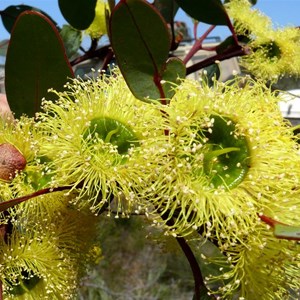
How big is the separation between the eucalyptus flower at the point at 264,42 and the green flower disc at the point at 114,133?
63 cm

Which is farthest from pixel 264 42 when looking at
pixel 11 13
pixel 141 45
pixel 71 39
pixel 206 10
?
pixel 141 45

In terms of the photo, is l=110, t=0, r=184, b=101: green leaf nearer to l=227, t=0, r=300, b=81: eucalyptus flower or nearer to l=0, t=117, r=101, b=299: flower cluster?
l=0, t=117, r=101, b=299: flower cluster

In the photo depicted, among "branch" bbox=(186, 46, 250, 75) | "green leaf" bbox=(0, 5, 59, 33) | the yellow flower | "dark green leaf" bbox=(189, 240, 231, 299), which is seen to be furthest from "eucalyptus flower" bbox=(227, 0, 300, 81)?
"dark green leaf" bbox=(189, 240, 231, 299)

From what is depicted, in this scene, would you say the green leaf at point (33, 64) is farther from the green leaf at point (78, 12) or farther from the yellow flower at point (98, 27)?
the yellow flower at point (98, 27)

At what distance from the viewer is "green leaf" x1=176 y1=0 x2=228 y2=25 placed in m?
0.91

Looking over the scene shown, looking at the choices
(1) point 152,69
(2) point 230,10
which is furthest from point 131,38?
(2) point 230,10

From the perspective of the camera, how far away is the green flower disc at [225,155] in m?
0.60

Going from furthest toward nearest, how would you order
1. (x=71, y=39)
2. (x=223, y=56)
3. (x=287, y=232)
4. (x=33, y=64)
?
(x=71, y=39) < (x=223, y=56) < (x=33, y=64) < (x=287, y=232)

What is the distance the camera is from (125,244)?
4016 millimetres

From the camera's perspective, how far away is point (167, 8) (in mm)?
1219

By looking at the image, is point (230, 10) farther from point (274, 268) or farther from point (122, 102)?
point (274, 268)

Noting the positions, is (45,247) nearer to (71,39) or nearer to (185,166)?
(185,166)

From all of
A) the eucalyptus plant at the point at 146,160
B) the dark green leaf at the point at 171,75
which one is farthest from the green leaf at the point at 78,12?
the dark green leaf at the point at 171,75

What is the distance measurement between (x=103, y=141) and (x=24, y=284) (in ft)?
0.89
